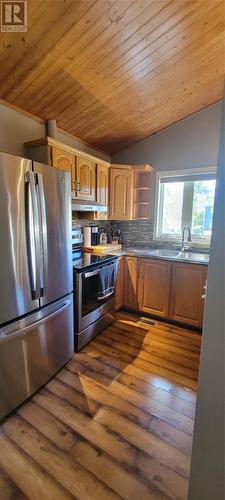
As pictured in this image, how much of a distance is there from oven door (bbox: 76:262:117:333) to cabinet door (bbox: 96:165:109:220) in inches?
33.0

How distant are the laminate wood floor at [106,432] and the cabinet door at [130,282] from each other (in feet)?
3.02

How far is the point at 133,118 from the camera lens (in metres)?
2.91

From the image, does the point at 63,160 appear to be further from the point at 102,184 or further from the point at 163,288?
the point at 163,288

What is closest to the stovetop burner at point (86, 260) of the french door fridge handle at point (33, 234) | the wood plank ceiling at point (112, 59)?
the french door fridge handle at point (33, 234)

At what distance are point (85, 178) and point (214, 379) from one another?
2502 millimetres

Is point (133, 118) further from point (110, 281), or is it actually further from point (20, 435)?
point (20, 435)

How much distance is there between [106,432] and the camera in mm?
1507

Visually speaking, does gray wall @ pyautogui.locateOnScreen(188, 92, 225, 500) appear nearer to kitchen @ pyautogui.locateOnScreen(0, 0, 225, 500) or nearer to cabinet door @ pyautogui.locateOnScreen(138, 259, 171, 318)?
kitchen @ pyautogui.locateOnScreen(0, 0, 225, 500)

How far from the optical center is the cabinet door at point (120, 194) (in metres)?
3.33

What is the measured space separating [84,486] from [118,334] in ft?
5.07

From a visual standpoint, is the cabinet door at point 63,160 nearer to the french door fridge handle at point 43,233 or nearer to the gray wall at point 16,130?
the gray wall at point 16,130

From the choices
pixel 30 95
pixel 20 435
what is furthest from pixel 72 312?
pixel 30 95

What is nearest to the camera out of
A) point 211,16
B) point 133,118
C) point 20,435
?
point 20,435

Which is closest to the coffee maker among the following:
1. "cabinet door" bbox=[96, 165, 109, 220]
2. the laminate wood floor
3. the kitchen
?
the kitchen
